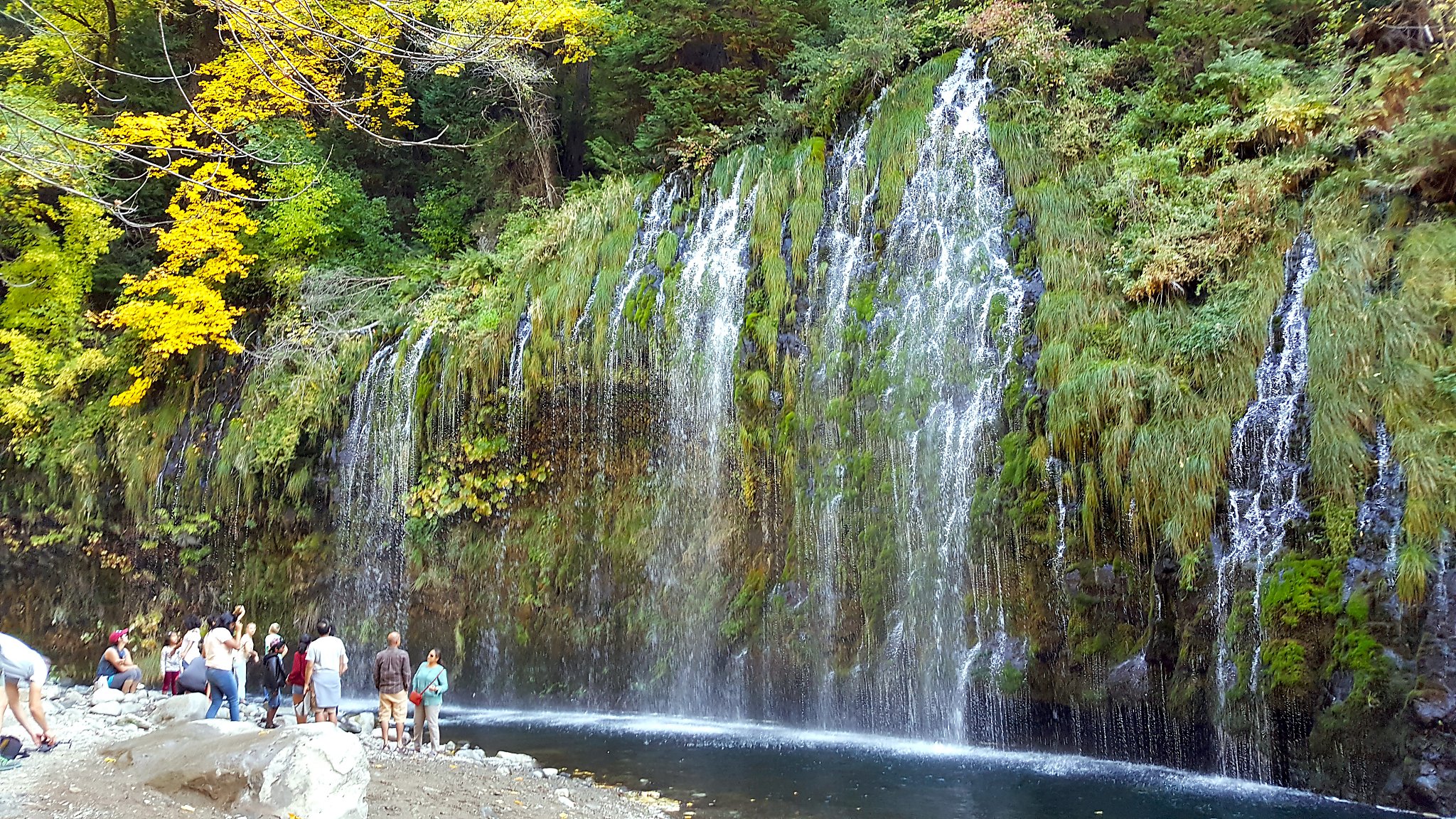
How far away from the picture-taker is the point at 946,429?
10875 mm

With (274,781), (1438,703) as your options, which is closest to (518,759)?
(274,781)

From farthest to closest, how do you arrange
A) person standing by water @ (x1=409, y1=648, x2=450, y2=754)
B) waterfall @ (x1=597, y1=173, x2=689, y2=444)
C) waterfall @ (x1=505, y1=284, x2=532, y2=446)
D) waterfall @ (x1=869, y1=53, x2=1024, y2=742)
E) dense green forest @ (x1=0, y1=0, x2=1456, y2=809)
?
waterfall @ (x1=505, y1=284, x2=532, y2=446), waterfall @ (x1=597, y1=173, x2=689, y2=444), waterfall @ (x1=869, y1=53, x2=1024, y2=742), person standing by water @ (x1=409, y1=648, x2=450, y2=754), dense green forest @ (x1=0, y1=0, x2=1456, y2=809)

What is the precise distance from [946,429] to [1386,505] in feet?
14.2

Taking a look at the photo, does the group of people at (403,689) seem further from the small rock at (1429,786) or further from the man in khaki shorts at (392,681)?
the small rock at (1429,786)

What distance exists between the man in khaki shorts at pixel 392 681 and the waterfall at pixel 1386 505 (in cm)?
861

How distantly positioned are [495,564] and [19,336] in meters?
10.4

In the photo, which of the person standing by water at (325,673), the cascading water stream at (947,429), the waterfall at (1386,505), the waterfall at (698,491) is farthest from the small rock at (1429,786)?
the person standing by water at (325,673)

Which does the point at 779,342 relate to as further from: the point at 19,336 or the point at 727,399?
the point at 19,336

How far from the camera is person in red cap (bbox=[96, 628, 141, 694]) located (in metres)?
11.7

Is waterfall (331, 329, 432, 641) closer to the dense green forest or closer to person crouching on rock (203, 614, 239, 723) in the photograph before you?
the dense green forest

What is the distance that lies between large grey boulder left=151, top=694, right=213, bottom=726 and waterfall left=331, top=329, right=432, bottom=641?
488 cm

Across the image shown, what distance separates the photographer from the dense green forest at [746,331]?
8.07 m

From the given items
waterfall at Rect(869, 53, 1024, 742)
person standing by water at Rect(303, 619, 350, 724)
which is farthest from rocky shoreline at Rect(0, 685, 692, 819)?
waterfall at Rect(869, 53, 1024, 742)

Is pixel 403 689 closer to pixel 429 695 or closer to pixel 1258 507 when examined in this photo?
pixel 429 695
